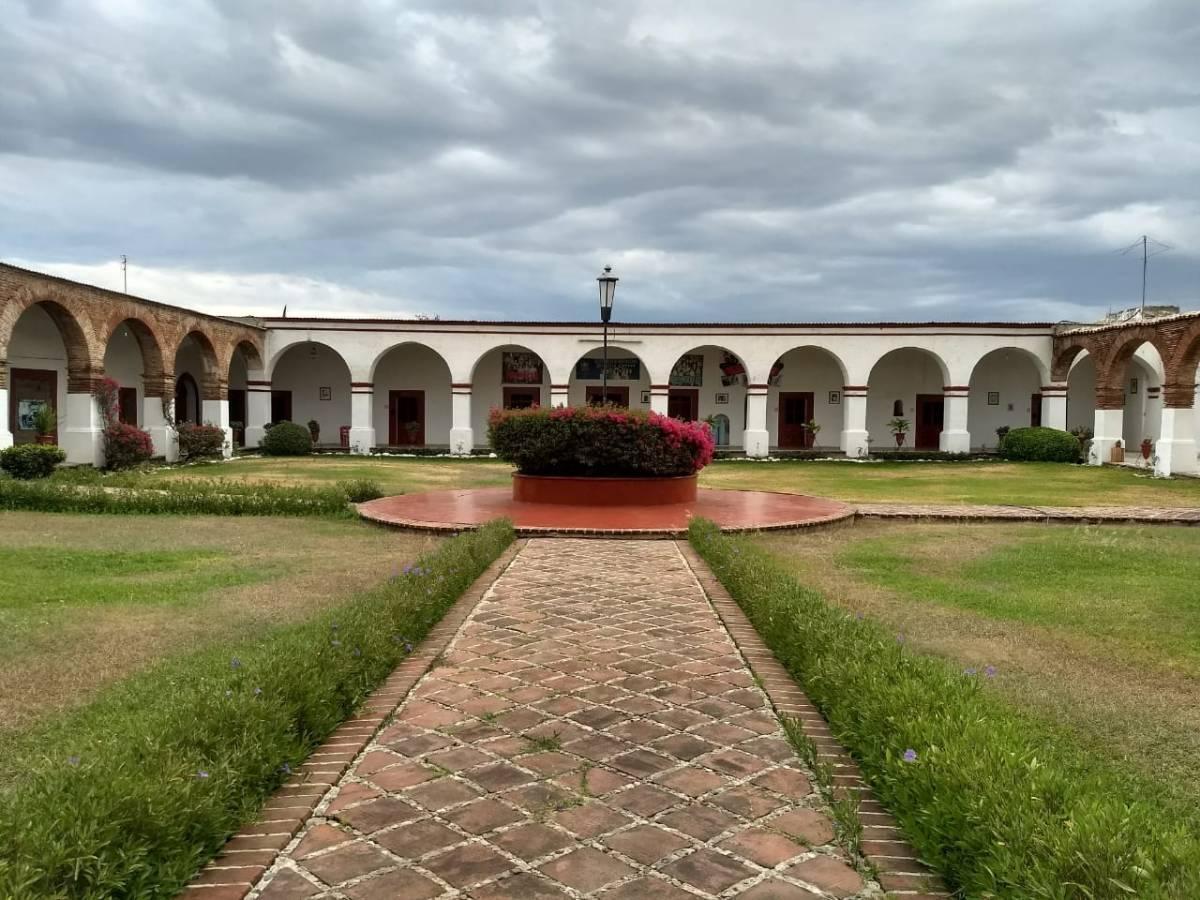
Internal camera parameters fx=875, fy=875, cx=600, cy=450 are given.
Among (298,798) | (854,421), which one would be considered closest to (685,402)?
(854,421)

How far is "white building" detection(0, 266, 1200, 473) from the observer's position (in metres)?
19.0

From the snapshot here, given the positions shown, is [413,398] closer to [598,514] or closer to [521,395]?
[521,395]

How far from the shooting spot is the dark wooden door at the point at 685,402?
1116 inches

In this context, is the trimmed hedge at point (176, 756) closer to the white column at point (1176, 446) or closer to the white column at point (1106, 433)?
the white column at point (1176, 446)

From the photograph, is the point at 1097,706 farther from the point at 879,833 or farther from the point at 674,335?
the point at 674,335

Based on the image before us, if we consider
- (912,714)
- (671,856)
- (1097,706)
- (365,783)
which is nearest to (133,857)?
(365,783)

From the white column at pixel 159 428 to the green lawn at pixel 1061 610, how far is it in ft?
52.6

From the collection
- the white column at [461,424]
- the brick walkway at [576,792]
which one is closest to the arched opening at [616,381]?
the white column at [461,424]

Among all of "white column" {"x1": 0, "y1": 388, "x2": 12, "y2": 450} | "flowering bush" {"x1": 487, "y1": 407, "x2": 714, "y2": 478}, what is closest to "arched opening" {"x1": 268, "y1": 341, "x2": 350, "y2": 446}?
"white column" {"x1": 0, "y1": 388, "x2": 12, "y2": 450}

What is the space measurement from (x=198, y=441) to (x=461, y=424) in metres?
7.21

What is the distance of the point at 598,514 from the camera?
35.0ft

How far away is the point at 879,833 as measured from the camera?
8.87 feet

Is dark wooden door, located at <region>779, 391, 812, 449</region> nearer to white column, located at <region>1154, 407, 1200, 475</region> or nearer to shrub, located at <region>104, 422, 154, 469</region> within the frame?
white column, located at <region>1154, 407, 1200, 475</region>

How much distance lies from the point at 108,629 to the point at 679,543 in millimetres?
5316
